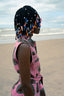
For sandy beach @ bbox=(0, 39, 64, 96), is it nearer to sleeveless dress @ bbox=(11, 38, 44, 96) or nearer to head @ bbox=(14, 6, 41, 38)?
sleeveless dress @ bbox=(11, 38, 44, 96)

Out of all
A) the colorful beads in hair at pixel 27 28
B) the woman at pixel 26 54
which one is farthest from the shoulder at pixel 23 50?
the colorful beads in hair at pixel 27 28

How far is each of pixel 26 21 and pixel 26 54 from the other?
0.27 metres

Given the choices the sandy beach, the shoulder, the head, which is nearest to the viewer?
the shoulder

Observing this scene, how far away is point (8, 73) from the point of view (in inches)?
189

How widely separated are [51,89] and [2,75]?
4.58ft

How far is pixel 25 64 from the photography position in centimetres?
136

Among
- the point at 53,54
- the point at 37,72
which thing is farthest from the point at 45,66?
the point at 37,72

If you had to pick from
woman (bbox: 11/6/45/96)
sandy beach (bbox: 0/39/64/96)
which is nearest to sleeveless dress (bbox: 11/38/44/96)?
woman (bbox: 11/6/45/96)

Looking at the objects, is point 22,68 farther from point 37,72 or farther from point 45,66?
point 45,66

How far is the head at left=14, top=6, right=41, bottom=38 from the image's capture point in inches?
57.6

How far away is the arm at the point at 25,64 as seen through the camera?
136 cm

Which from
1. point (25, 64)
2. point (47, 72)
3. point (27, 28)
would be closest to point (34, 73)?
point (25, 64)

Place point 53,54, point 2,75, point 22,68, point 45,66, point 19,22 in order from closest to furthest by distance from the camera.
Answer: point 22,68
point 19,22
point 2,75
point 45,66
point 53,54

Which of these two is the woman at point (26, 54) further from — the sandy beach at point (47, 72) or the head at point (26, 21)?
the sandy beach at point (47, 72)
